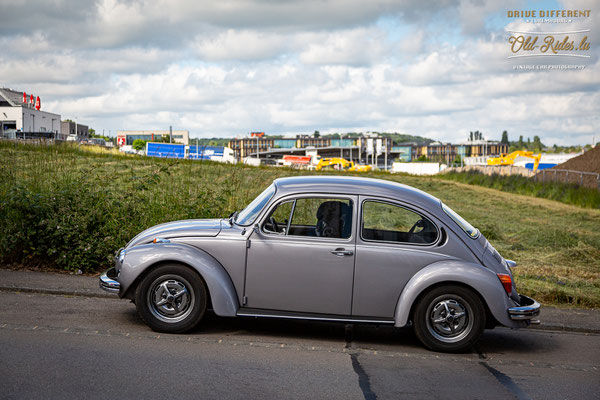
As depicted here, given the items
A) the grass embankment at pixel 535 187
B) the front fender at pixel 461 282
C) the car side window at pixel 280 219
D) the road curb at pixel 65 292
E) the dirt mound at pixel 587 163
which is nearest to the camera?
the front fender at pixel 461 282

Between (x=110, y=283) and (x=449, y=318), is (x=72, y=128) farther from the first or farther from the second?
(x=449, y=318)

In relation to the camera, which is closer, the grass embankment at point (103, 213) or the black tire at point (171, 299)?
the black tire at point (171, 299)

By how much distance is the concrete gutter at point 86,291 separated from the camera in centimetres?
806

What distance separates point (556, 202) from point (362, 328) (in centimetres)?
2880

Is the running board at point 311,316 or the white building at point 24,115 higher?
the white building at point 24,115

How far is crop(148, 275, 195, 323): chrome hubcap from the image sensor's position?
6.70 metres

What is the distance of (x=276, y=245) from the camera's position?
671cm

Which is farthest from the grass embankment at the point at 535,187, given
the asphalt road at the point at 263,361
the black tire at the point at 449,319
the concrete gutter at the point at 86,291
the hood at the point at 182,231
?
the hood at the point at 182,231

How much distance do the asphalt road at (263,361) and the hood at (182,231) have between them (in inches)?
38.7

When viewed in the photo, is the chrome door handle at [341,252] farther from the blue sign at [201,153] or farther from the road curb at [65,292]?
the blue sign at [201,153]

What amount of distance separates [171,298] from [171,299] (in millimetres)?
11

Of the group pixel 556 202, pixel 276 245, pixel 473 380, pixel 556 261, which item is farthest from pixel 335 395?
pixel 556 202

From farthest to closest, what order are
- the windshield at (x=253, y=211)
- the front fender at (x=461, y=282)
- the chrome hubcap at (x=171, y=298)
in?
the windshield at (x=253, y=211), the chrome hubcap at (x=171, y=298), the front fender at (x=461, y=282)

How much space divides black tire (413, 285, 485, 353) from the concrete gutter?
1809 mm
